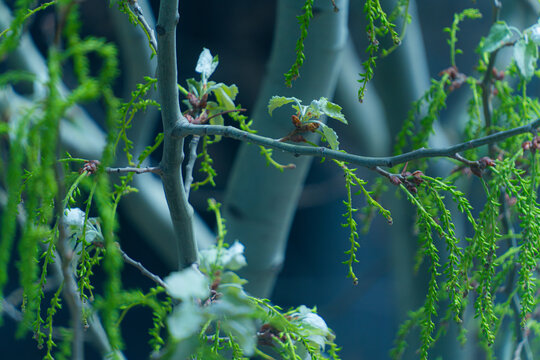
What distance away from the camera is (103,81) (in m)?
0.17

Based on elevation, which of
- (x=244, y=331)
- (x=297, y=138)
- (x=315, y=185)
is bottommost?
(x=244, y=331)

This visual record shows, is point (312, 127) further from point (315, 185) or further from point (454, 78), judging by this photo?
point (315, 185)

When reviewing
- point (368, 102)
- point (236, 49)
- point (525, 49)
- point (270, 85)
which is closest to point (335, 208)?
point (236, 49)

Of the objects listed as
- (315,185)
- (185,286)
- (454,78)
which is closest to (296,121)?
(185,286)

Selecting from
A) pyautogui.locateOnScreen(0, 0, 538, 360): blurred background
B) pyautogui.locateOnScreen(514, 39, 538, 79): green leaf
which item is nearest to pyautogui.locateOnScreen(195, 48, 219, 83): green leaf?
pyautogui.locateOnScreen(514, 39, 538, 79): green leaf

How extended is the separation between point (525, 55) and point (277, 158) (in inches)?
11.7

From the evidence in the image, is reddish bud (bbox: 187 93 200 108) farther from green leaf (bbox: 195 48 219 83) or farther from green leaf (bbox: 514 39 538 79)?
green leaf (bbox: 514 39 538 79)

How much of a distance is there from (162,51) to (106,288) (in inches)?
5.5

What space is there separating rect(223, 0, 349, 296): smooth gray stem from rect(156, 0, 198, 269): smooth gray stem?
27 cm

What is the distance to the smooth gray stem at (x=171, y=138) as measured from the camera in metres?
0.25

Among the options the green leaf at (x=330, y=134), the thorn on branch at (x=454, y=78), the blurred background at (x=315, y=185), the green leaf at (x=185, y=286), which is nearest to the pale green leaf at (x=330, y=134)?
the green leaf at (x=330, y=134)

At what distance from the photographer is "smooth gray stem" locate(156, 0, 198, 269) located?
0.25 meters

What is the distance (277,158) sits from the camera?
564 millimetres

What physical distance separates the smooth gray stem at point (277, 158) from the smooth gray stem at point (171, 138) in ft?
0.89
